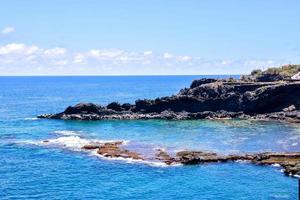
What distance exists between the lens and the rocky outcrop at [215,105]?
153000mm

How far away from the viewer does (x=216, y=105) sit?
524 feet

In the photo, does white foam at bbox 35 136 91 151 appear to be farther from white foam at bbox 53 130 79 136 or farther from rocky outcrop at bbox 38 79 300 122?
rocky outcrop at bbox 38 79 300 122

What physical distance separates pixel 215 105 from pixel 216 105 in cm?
29

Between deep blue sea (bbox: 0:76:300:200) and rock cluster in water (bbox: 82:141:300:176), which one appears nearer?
deep blue sea (bbox: 0:76:300:200)

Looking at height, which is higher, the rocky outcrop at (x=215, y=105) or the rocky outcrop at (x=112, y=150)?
the rocky outcrop at (x=215, y=105)

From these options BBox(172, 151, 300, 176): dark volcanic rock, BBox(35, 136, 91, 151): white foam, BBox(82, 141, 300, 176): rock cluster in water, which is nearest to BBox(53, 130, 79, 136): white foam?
BBox(35, 136, 91, 151): white foam

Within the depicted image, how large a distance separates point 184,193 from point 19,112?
123 metres

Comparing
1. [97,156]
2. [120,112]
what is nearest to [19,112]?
[120,112]

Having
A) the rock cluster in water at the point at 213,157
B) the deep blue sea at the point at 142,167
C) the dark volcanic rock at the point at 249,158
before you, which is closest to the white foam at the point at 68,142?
the deep blue sea at the point at 142,167

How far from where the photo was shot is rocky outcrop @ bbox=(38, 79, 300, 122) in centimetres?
15300

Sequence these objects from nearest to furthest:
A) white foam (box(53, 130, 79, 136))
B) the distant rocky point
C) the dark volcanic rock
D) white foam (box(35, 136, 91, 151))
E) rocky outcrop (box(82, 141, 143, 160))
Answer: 1. the dark volcanic rock
2. rocky outcrop (box(82, 141, 143, 160))
3. white foam (box(35, 136, 91, 151))
4. white foam (box(53, 130, 79, 136))
5. the distant rocky point

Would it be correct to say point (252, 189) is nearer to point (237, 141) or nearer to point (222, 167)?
Answer: point (222, 167)

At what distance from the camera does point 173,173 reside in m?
84.5

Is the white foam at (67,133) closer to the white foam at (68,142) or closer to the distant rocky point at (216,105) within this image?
the white foam at (68,142)
